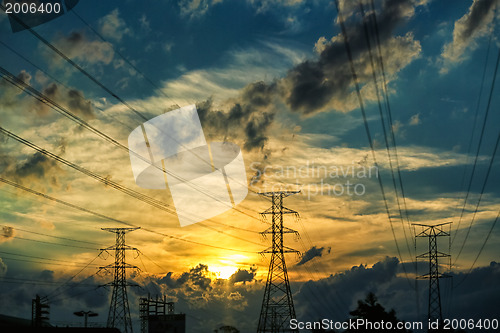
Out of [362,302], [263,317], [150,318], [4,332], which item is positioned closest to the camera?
[4,332]

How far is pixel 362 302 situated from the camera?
343 feet

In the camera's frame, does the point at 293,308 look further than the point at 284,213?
No

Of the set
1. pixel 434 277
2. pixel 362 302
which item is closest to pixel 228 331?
pixel 362 302

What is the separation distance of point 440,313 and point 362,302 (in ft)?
78.9

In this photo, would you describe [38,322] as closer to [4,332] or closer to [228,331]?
[4,332]

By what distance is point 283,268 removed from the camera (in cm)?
7800

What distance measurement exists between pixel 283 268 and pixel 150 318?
102 ft

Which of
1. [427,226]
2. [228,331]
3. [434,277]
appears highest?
[427,226]

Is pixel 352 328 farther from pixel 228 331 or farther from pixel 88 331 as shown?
pixel 228 331

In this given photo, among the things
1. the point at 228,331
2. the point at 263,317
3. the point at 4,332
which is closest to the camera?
the point at 4,332

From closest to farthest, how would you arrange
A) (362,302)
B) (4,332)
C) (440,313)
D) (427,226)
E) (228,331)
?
(4,332), (440,313), (427,226), (362,302), (228,331)

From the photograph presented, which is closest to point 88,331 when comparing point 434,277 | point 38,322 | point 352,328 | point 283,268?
point 38,322

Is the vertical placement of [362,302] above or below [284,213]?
below

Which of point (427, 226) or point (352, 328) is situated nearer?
point (427, 226)
